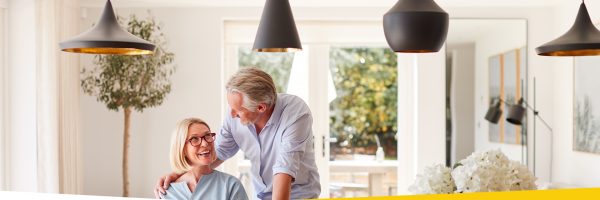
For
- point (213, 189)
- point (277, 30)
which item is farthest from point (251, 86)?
point (277, 30)

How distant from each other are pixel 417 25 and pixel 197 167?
865 mm

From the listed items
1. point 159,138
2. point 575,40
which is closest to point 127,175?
point 159,138

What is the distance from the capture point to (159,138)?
6789 millimetres

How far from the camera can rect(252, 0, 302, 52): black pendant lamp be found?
3.27 metres

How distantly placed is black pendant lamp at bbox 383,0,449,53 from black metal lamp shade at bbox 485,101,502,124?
4604 millimetres

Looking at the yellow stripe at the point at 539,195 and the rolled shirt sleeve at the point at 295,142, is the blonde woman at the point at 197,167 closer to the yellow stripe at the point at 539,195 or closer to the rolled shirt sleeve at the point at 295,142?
the rolled shirt sleeve at the point at 295,142

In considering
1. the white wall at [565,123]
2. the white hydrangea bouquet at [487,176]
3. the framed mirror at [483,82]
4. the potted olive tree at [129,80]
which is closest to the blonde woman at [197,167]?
the white hydrangea bouquet at [487,176]

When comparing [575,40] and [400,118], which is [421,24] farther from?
[400,118]

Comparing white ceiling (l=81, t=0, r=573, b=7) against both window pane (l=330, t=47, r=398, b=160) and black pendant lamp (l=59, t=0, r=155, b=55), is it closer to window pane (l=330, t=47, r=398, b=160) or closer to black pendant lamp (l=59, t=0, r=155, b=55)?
window pane (l=330, t=47, r=398, b=160)

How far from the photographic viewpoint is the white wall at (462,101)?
6.96 m

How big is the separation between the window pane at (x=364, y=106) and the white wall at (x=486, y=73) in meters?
0.90

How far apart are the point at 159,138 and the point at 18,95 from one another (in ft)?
4.47

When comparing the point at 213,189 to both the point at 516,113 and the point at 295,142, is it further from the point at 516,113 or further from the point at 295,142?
the point at 516,113

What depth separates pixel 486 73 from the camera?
711 centimetres
